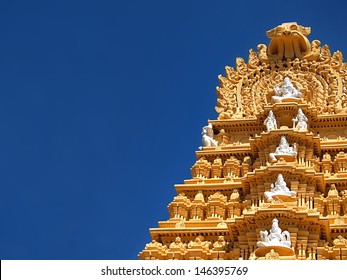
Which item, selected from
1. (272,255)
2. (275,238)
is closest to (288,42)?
(275,238)

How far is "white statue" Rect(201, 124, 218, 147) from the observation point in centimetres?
4491

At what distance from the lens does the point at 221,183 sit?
4216 centimetres

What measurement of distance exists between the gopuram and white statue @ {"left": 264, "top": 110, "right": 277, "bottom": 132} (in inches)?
2.5

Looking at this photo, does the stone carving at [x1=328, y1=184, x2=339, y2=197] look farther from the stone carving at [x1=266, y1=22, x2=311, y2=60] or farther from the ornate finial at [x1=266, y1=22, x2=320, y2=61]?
the stone carving at [x1=266, y1=22, x2=311, y2=60]

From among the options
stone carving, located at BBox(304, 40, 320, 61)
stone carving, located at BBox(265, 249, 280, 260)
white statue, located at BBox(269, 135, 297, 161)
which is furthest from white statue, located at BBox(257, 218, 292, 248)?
stone carving, located at BBox(304, 40, 320, 61)

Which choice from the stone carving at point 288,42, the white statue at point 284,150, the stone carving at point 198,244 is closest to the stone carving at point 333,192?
the white statue at point 284,150

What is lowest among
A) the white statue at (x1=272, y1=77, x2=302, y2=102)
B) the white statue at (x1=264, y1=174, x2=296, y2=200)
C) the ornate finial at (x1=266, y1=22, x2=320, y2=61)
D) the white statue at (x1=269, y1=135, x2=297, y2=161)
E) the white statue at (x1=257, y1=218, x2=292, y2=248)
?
the white statue at (x1=257, y1=218, x2=292, y2=248)

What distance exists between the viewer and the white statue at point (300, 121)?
4280cm

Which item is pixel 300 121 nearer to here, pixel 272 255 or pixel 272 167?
pixel 272 167
